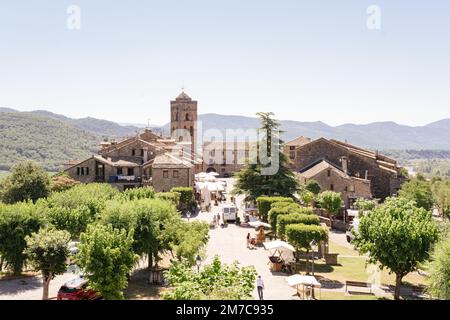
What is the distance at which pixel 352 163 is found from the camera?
74.6 meters

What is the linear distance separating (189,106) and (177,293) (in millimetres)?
100239

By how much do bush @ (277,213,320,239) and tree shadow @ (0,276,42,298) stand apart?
17.6m

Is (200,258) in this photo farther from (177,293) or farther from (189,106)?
(189,106)

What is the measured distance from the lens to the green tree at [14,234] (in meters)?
29.5

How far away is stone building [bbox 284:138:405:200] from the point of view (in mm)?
73938

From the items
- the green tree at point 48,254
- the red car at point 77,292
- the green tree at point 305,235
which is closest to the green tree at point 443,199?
the green tree at point 305,235

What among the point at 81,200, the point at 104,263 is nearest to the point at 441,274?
the point at 104,263

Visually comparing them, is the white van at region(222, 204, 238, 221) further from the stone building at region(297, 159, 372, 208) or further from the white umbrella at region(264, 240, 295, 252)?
the stone building at region(297, 159, 372, 208)

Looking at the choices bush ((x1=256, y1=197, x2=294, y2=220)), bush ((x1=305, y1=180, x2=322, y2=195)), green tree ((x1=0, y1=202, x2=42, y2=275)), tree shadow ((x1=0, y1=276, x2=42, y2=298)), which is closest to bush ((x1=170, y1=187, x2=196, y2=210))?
bush ((x1=256, y1=197, x2=294, y2=220))

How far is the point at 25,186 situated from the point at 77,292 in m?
37.7

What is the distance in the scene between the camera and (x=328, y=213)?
56.4 m

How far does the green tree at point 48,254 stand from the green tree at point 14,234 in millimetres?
5598

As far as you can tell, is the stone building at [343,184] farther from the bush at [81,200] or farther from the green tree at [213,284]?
the green tree at [213,284]
